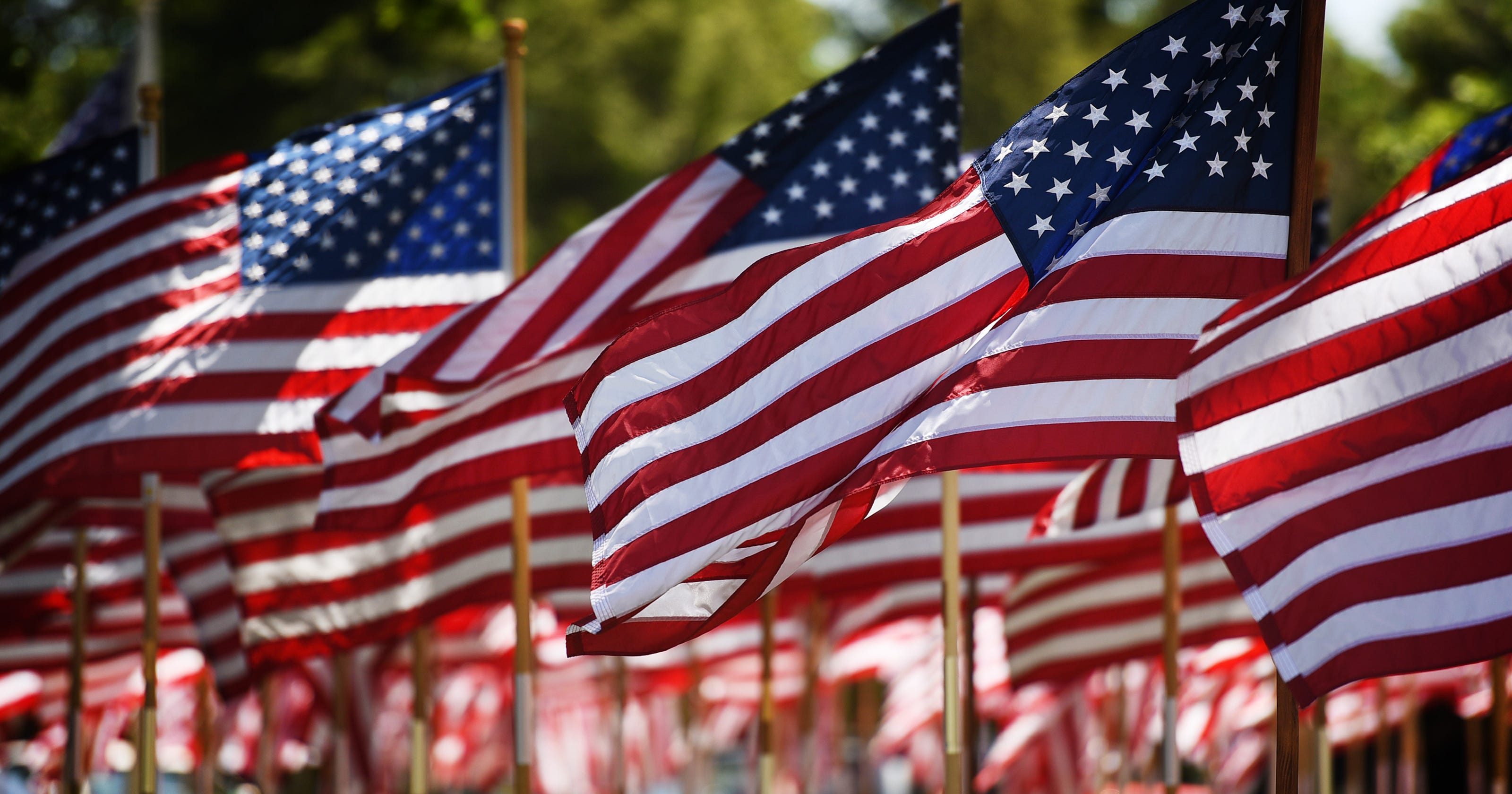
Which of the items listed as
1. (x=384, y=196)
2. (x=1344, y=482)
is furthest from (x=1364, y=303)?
(x=384, y=196)

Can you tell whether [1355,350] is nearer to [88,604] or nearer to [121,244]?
[121,244]

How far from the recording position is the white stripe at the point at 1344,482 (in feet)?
17.5

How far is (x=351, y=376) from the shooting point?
908 centimetres

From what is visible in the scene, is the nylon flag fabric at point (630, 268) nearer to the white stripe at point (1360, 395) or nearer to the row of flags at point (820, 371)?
the row of flags at point (820, 371)

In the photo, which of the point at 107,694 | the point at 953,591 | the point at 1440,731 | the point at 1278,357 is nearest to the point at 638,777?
the point at 107,694

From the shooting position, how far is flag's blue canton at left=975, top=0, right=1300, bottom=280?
6113mm

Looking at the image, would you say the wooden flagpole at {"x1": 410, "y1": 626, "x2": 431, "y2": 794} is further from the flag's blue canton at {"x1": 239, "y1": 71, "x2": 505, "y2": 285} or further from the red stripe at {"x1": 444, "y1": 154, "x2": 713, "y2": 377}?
the red stripe at {"x1": 444, "y1": 154, "x2": 713, "y2": 377}

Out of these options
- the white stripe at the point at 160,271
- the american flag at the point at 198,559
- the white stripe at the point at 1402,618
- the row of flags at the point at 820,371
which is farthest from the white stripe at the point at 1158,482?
the american flag at the point at 198,559

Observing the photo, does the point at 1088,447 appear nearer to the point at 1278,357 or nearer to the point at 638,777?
the point at 1278,357

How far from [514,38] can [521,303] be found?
5.52 feet

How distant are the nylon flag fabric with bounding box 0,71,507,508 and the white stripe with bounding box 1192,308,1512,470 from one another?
513cm

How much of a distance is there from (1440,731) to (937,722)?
8.41 m

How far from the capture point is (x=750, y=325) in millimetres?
6414

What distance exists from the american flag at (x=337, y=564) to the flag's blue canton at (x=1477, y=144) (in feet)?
17.5
